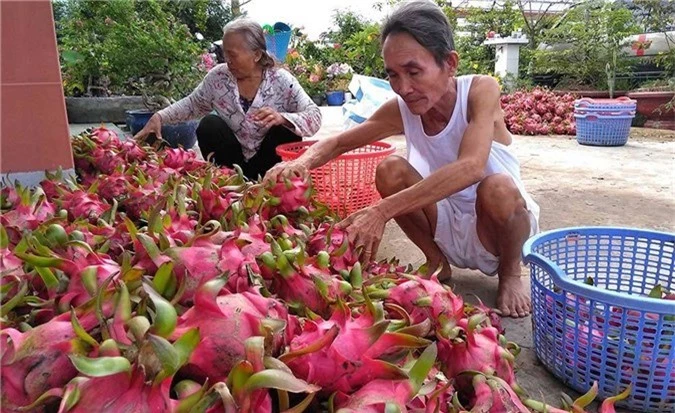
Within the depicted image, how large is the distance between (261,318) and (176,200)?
0.59 meters

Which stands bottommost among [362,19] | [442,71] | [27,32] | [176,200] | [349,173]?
[349,173]

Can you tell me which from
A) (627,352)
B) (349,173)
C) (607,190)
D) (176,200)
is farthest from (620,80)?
(176,200)

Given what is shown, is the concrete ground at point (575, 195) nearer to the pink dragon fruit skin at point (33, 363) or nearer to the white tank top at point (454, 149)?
the white tank top at point (454, 149)

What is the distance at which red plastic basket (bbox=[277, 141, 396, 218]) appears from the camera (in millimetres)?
2738

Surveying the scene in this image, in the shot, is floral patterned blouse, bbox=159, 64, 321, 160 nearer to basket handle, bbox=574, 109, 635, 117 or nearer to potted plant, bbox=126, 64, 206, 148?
potted plant, bbox=126, 64, 206, 148

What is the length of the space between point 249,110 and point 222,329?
2614mm

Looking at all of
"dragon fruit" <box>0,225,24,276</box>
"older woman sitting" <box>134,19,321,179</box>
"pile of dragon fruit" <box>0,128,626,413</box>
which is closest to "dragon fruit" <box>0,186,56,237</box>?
"pile of dragon fruit" <box>0,128,626,413</box>

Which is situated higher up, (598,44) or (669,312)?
(598,44)

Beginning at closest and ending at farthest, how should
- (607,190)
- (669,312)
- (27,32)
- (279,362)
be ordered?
(279,362)
(669,312)
(27,32)
(607,190)

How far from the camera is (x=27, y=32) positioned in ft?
5.69

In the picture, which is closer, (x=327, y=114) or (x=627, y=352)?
(x=627, y=352)

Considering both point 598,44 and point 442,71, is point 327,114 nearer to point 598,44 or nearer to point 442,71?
point 598,44

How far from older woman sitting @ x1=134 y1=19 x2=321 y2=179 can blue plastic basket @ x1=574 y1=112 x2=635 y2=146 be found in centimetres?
472

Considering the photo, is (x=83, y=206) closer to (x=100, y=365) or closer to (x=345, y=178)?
(x=100, y=365)
